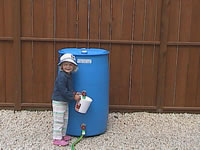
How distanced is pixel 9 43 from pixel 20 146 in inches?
67.2

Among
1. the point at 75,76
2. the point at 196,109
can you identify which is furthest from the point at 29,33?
the point at 196,109

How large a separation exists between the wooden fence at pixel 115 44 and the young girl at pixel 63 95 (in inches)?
44.3

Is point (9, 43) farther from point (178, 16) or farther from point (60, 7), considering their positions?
point (178, 16)

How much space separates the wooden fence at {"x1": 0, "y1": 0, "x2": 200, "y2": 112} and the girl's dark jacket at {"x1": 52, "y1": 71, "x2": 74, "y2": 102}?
1160mm

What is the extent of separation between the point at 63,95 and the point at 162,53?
1.82m

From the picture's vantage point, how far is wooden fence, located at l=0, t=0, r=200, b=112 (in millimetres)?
5031

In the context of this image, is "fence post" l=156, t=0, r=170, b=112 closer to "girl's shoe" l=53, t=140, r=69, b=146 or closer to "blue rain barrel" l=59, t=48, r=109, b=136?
"blue rain barrel" l=59, t=48, r=109, b=136

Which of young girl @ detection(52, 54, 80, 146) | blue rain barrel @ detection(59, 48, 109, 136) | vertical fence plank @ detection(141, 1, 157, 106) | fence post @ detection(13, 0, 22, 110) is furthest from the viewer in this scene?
vertical fence plank @ detection(141, 1, 157, 106)

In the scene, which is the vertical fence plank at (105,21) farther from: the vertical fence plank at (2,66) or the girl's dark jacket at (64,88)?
the vertical fence plank at (2,66)

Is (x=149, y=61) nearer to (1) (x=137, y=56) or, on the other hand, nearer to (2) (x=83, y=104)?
(1) (x=137, y=56)

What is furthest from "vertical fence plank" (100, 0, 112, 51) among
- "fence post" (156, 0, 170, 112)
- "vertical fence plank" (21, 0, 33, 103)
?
"vertical fence plank" (21, 0, 33, 103)

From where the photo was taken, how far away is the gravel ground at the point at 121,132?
4.11 m

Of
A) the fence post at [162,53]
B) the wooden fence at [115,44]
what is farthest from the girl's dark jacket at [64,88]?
the fence post at [162,53]

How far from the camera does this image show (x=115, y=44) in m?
5.12
